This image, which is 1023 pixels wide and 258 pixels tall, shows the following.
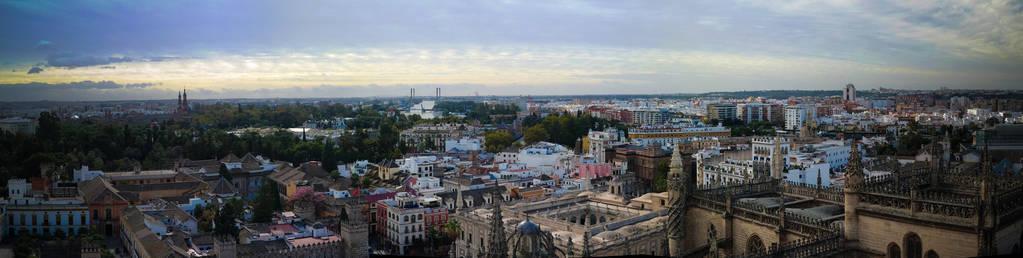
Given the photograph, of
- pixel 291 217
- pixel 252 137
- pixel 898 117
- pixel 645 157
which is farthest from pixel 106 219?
pixel 898 117

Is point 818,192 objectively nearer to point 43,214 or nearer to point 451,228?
point 451,228

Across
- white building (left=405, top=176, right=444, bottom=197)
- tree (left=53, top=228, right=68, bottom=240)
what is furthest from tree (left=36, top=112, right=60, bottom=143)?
white building (left=405, top=176, right=444, bottom=197)

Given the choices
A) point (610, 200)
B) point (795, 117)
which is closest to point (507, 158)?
point (610, 200)

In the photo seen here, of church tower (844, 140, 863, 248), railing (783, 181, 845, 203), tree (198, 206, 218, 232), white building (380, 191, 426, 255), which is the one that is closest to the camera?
church tower (844, 140, 863, 248)

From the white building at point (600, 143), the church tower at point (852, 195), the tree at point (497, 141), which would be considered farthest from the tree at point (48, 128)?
the church tower at point (852, 195)

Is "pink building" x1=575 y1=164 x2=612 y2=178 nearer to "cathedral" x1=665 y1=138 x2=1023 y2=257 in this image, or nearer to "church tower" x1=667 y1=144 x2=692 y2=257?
"church tower" x1=667 y1=144 x2=692 y2=257

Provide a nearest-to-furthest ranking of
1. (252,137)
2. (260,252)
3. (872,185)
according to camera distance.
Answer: (872,185), (260,252), (252,137)

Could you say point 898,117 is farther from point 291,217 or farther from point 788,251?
point 788,251
